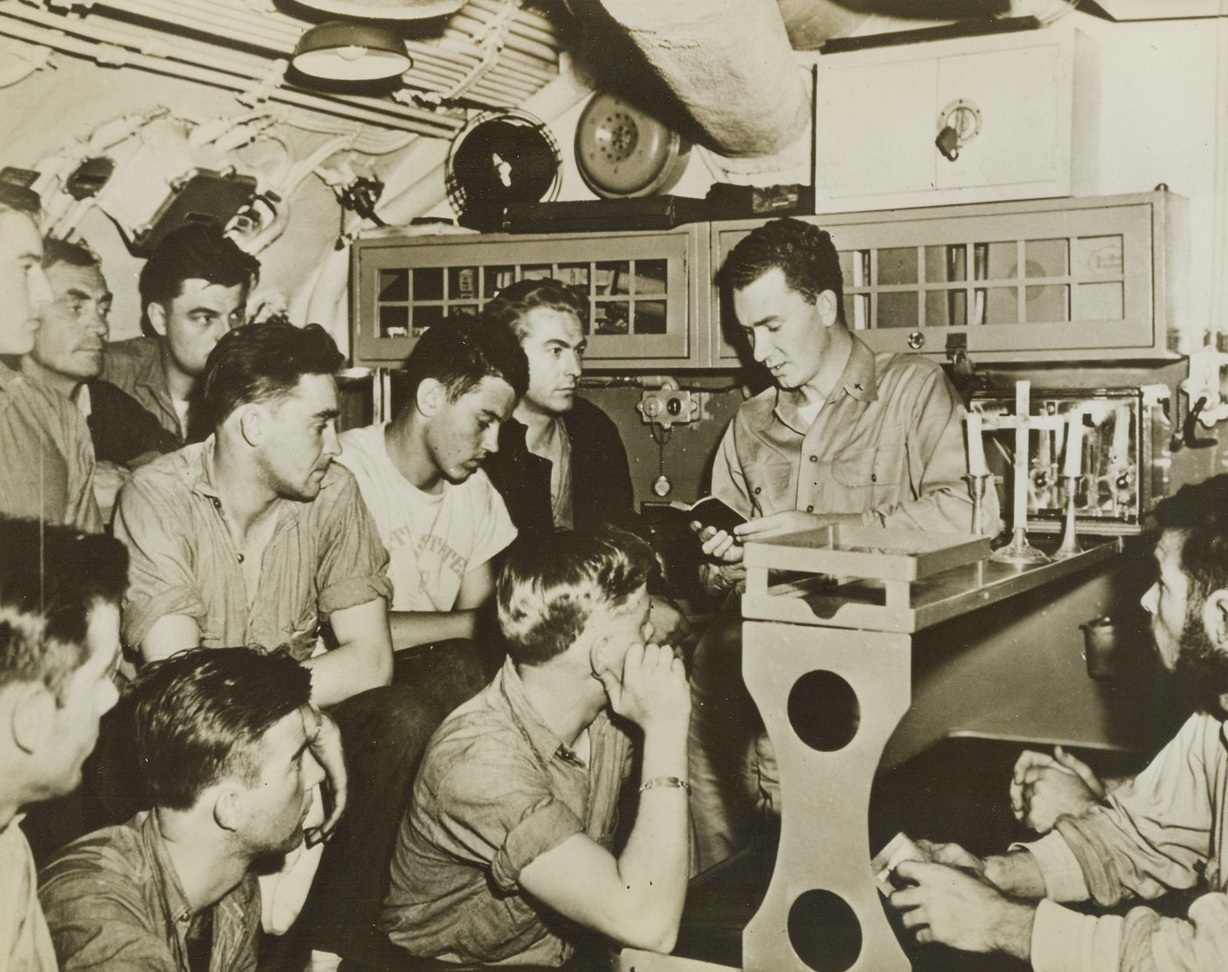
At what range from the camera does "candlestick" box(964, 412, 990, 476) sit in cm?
259

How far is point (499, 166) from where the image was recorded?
3113mm

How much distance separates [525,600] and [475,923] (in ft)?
1.72

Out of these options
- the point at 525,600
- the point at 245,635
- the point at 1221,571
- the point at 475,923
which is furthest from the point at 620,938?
→ the point at 1221,571

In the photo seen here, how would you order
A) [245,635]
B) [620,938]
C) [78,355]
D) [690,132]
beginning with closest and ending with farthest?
[620,938] < [245,635] < [78,355] < [690,132]

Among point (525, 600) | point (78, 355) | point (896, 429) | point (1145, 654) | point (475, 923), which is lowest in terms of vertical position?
point (475, 923)

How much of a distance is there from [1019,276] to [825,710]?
1.14 meters

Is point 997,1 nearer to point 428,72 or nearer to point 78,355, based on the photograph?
point 428,72

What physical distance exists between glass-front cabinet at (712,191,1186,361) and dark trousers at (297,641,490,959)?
148 cm

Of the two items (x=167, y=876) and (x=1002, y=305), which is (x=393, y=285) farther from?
(x=167, y=876)

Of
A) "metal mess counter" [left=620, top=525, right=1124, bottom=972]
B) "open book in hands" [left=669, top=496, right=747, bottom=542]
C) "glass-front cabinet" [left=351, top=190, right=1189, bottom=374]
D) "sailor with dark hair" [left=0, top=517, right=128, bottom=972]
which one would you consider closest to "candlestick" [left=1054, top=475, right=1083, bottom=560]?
"glass-front cabinet" [left=351, top=190, right=1189, bottom=374]

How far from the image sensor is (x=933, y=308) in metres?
2.77

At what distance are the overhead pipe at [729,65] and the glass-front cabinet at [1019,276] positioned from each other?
1.08 feet

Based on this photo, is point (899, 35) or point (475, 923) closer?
point (475, 923)

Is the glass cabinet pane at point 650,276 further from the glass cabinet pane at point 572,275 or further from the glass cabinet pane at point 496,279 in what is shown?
the glass cabinet pane at point 496,279
